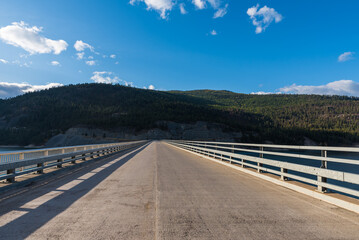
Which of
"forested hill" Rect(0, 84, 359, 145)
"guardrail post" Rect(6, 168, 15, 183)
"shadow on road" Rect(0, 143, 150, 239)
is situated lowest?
"shadow on road" Rect(0, 143, 150, 239)

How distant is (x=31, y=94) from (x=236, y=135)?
17098 centimetres

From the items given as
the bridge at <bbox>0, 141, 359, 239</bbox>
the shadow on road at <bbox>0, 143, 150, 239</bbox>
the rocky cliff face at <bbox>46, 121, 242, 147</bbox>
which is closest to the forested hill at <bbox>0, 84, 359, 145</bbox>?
the rocky cliff face at <bbox>46, 121, 242, 147</bbox>

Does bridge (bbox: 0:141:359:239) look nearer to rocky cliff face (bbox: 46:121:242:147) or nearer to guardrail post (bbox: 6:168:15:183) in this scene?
guardrail post (bbox: 6:168:15:183)

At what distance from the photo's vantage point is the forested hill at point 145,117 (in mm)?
114250

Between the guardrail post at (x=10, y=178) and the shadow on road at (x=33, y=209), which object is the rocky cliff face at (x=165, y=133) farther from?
the shadow on road at (x=33, y=209)

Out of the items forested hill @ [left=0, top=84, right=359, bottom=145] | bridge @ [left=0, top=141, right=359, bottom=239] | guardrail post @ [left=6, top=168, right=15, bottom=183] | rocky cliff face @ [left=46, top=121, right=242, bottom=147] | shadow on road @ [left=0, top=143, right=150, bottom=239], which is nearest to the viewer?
bridge @ [left=0, top=141, right=359, bottom=239]

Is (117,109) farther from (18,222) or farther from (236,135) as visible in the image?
(18,222)

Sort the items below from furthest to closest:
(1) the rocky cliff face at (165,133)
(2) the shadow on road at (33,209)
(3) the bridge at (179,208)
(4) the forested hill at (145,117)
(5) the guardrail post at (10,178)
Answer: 1. (4) the forested hill at (145,117)
2. (1) the rocky cliff face at (165,133)
3. (5) the guardrail post at (10,178)
4. (2) the shadow on road at (33,209)
5. (3) the bridge at (179,208)

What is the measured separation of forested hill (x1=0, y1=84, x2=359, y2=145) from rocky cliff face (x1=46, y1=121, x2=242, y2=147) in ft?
14.5

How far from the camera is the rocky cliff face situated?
102 m

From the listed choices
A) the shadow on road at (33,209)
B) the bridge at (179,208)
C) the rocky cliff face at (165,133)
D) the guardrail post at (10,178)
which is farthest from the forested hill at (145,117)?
the shadow on road at (33,209)

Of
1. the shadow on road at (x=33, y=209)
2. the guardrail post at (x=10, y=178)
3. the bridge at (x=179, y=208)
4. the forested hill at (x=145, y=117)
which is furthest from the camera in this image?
the forested hill at (x=145, y=117)

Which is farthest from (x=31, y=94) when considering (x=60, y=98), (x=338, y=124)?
(x=338, y=124)

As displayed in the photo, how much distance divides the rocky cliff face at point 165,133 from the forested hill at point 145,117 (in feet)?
14.5
